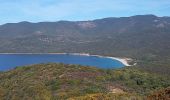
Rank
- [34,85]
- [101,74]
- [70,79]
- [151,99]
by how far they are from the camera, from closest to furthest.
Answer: [151,99]
[34,85]
[70,79]
[101,74]

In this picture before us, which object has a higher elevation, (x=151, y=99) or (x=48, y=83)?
(x=151, y=99)

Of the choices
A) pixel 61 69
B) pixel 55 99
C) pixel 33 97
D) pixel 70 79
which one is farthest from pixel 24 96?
pixel 61 69

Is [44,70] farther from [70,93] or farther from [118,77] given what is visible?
[70,93]

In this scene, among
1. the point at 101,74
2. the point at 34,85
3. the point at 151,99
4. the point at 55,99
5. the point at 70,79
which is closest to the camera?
the point at 151,99

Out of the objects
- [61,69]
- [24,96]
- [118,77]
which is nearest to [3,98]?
[24,96]

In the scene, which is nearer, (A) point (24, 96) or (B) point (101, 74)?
(A) point (24, 96)

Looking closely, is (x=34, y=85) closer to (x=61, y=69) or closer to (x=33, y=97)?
(x=33, y=97)
